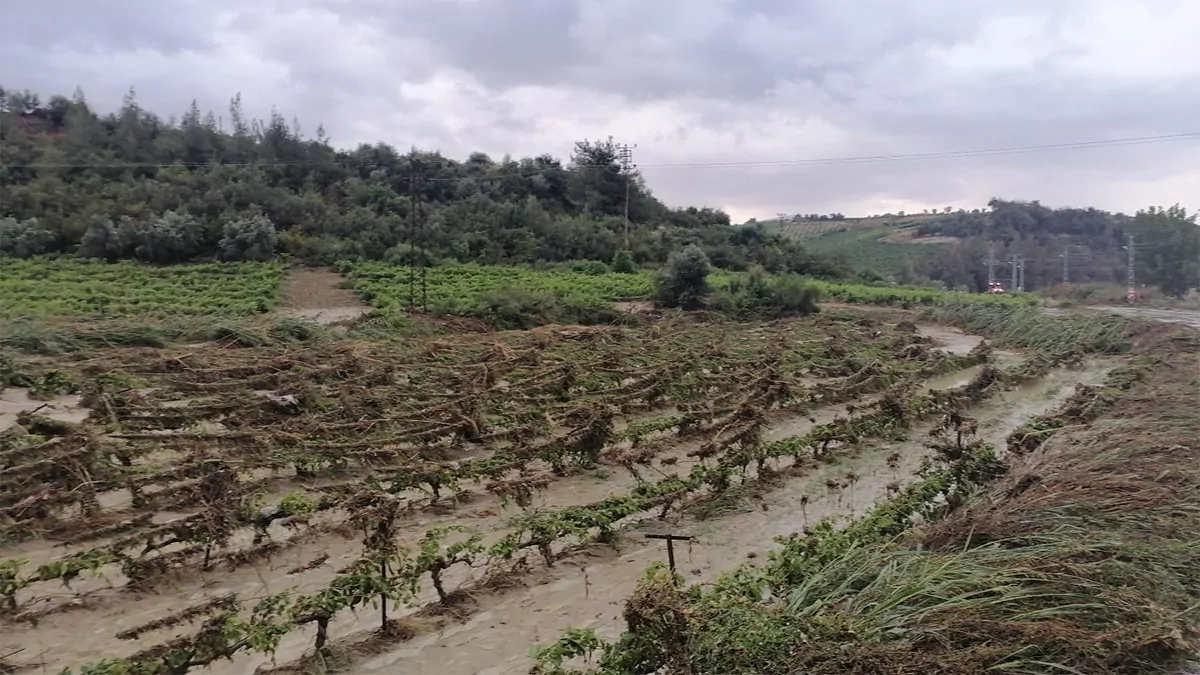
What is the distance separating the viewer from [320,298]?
95.8 feet

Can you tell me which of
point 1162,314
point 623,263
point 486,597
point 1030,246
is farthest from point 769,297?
point 1030,246

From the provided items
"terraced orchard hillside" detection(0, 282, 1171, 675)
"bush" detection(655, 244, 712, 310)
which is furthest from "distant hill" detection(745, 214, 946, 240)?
"terraced orchard hillside" detection(0, 282, 1171, 675)

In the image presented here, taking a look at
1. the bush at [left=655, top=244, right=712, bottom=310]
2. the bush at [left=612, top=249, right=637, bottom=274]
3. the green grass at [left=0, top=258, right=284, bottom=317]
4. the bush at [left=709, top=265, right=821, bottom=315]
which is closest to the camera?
the green grass at [left=0, top=258, right=284, bottom=317]

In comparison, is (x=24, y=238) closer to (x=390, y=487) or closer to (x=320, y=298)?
(x=320, y=298)

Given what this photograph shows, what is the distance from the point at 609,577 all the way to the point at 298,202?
130 feet

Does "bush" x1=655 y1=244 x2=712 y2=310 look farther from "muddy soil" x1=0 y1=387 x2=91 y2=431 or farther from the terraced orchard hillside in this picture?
"muddy soil" x1=0 y1=387 x2=91 y2=431

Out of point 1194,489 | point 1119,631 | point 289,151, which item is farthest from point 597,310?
point 289,151

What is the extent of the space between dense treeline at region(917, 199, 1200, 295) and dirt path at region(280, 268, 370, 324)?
48795mm

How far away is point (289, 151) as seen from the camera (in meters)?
53.3

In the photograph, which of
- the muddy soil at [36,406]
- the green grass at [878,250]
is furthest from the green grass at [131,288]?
the green grass at [878,250]

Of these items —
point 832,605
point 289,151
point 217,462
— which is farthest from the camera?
point 289,151

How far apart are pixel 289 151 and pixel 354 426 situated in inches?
1930

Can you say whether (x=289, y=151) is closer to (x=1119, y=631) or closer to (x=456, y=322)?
(x=456, y=322)

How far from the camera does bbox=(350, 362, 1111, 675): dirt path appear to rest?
5.61m
